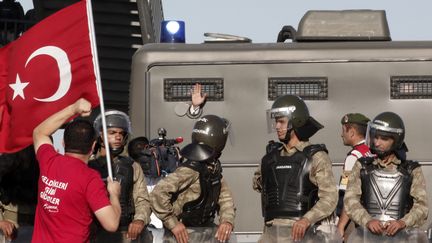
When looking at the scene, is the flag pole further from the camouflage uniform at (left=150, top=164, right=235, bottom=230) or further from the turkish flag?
the camouflage uniform at (left=150, top=164, right=235, bottom=230)

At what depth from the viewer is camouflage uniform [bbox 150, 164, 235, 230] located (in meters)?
12.3

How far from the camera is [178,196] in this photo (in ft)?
41.5

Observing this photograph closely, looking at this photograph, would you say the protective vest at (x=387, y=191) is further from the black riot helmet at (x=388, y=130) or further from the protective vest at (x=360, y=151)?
the protective vest at (x=360, y=151)

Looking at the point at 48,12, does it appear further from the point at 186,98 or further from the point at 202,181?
the point at 202,181

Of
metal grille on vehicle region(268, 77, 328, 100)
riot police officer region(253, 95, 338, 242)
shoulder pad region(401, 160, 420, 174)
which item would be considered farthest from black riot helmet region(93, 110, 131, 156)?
metal grille on vehicle region(268, 77, 328, 100)

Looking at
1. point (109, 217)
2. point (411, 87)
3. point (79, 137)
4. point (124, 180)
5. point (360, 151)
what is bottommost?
point (109, 217)

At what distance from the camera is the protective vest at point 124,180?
1254 centimetres

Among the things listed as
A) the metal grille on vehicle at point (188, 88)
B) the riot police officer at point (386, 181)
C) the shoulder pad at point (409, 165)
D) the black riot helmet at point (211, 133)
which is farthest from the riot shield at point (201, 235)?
the metal grille on vehicle at point (188, 88)

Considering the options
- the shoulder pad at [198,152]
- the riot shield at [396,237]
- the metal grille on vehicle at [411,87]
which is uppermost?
the metal grille on vehicle at [411,87]

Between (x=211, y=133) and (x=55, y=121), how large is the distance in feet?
5.55

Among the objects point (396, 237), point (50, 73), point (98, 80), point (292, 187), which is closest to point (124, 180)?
point (98, 80)

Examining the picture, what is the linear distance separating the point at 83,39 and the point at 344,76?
358 cm

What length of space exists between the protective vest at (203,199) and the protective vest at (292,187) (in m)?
0.45

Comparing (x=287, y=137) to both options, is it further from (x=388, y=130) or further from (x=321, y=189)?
(x=388, y=130)
